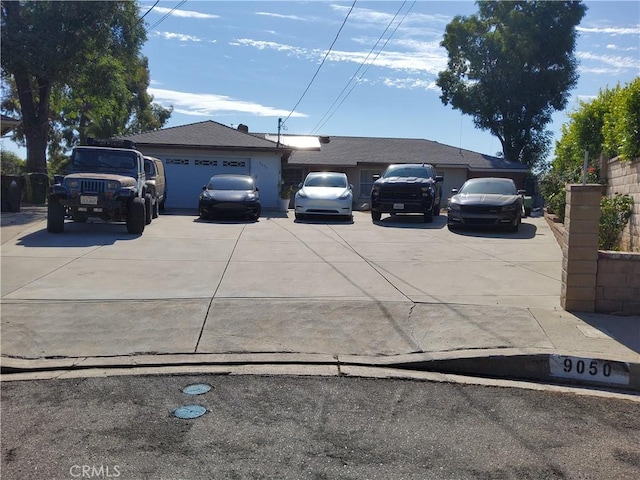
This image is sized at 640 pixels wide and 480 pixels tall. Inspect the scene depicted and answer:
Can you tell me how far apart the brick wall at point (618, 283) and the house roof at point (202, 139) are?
1792cm

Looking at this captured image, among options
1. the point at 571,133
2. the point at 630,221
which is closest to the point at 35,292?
the point at 630,221

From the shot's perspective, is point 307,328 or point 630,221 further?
point 630,221

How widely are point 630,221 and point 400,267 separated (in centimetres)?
375

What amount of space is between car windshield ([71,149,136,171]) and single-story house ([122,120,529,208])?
9.25 m

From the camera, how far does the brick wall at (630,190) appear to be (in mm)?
8961

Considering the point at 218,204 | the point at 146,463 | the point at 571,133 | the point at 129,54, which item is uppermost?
the point at 129,54

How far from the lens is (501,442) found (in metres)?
3.92

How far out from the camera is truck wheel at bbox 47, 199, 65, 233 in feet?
42.0

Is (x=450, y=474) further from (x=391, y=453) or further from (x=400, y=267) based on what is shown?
(x=400, y=267)

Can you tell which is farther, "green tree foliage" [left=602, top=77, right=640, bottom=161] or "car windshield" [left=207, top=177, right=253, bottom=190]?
"car windshield" [left=207, top=177, right=253, bottom=190]

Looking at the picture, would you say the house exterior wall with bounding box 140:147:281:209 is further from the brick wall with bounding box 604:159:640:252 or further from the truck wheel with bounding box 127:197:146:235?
the brick wall with bounding box 604:159:640:252

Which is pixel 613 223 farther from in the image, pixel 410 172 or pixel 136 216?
pixel 136 216

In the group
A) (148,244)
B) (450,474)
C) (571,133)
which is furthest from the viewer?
(571,133)

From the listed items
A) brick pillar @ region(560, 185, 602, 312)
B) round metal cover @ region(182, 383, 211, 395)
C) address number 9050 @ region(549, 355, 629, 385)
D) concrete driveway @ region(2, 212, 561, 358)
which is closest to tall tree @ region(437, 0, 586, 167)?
concrete driveway @ region(2, 212, 561, 358)
